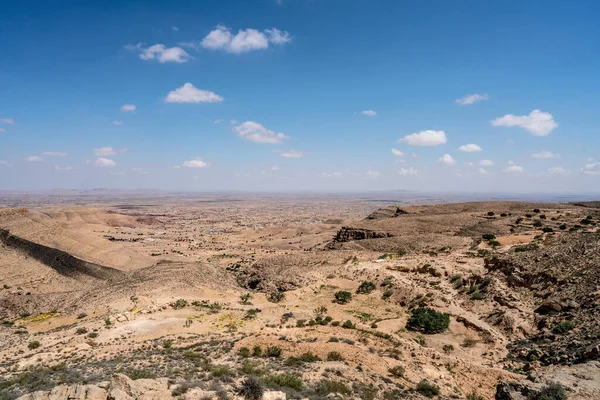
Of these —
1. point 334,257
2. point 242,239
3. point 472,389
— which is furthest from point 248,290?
point 242,239

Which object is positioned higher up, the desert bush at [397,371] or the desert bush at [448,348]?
the desert bush at [397,371]

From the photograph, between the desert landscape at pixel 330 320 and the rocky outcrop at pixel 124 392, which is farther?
the desert landscape at pixel 330 320

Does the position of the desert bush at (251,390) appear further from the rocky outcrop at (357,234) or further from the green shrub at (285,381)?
the rocky outcrop at (357,234)

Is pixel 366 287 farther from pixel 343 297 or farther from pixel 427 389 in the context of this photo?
pixel 427 389

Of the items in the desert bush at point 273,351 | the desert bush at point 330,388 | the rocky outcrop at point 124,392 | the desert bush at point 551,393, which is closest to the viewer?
the rocky outcrop at point 124,392

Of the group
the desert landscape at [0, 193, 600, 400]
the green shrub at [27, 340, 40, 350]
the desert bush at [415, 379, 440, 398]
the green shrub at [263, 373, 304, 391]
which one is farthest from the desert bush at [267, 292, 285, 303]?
the desert bush at [415, 379, 440, 398]

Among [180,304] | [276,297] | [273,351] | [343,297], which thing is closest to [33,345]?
[180,304]

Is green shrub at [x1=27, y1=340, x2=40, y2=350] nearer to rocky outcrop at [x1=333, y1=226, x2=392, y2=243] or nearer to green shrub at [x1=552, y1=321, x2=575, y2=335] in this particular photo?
green shrub at [x1=552, y1=321, x2=575, y2=335]

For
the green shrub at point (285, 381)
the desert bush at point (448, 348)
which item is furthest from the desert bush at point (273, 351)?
the desert bush at point (448, 348)
